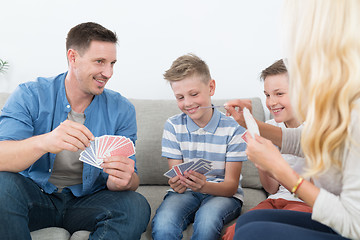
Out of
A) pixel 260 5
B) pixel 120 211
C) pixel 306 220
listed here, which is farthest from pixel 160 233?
pixel 260 5

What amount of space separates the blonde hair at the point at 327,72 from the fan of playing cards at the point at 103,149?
3.30 feet

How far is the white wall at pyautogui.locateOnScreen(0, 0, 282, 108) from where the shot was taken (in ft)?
10.7

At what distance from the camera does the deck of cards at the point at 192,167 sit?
2109 millimetres

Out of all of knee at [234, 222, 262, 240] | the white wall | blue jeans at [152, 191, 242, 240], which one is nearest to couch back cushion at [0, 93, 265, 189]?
blue jeans at [152, 191, 242, 240]

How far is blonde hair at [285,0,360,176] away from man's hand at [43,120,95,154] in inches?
41.0

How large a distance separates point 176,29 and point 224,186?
1.63 metres

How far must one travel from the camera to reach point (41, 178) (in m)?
2.08

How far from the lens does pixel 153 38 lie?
337 centimetres

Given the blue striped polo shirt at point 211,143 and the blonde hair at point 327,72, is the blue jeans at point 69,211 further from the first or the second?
the blonde hair at point 327,72

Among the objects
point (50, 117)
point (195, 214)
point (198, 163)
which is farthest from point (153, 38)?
point (195, 214)

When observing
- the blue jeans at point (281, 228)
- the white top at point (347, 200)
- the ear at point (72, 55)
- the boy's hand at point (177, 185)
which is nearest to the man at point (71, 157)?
the ear at point (72, 55)

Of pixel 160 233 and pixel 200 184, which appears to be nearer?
pixel 160 233

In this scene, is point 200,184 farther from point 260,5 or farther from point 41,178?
point 260,5

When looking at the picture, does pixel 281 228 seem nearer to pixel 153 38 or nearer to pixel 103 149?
pixel 103 149
